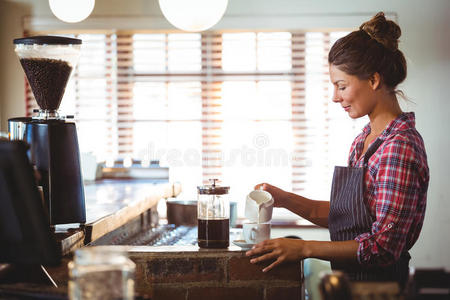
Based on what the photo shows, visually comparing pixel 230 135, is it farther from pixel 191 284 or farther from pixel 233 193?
pixel 191 284

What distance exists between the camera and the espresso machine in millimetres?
1598

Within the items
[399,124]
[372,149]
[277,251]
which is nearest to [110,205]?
[277,251]

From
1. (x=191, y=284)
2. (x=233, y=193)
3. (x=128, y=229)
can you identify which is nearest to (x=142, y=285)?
(x=191, y=284)

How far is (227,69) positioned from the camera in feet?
14.9

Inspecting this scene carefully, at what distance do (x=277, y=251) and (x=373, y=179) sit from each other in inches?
15.6

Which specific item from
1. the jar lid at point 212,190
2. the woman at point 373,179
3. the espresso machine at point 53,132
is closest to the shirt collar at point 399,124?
the woman at point 373,179

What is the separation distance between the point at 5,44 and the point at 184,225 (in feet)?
8.47

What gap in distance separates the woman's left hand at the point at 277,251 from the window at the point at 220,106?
3.02m

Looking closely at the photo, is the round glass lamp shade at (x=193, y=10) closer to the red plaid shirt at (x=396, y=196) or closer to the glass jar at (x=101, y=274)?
the red plaid shirt at (x=396, y=196)

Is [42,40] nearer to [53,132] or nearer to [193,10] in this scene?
[53,132]

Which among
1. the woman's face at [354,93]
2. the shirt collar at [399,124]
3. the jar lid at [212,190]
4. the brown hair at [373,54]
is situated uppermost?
Result: the brown hair at [373,54]

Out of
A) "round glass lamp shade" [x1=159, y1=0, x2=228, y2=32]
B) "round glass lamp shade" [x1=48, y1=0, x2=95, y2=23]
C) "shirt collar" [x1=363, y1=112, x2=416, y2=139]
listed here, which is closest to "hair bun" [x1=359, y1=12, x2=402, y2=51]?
"shirt collar" [x1=363, y1=112, x2=416, y2=139]

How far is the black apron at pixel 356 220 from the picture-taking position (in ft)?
5.46

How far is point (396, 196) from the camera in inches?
60.3
